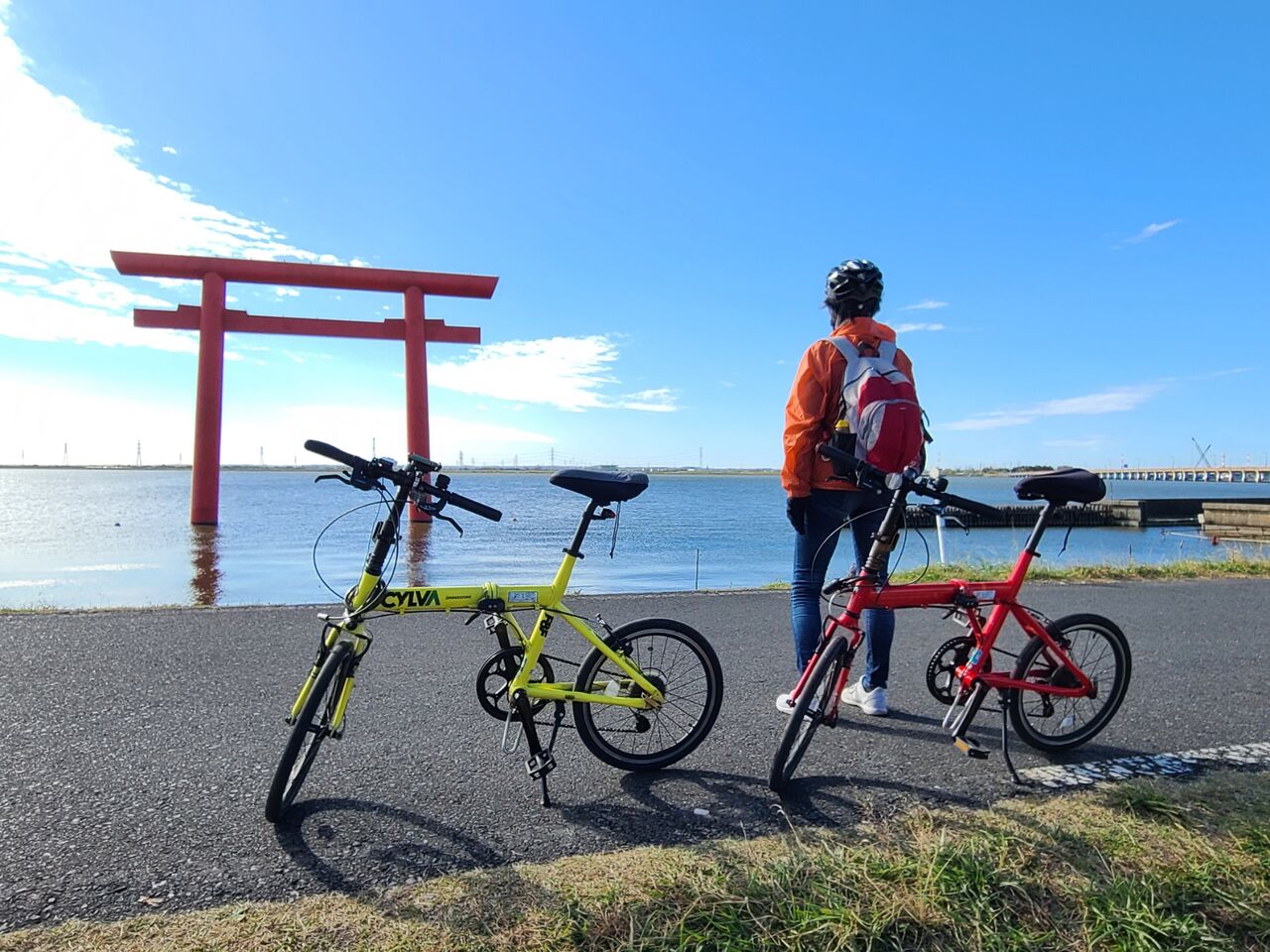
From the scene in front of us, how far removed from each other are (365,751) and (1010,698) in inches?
97.0

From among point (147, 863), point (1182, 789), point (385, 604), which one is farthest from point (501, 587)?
point (1182, 789)

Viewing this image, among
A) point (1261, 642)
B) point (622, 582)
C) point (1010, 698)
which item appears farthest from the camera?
point (622, 582)

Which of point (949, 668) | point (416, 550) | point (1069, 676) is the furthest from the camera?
point (416, 550)

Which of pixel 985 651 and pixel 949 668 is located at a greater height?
pixel 985 651

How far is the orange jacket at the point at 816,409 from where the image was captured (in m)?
2.97

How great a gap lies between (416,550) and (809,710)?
47.8 feet

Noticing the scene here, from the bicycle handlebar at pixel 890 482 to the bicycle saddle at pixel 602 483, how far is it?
2.24ft

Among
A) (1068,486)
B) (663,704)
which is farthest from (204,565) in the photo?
(1068,486)

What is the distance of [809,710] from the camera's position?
2.42 meters

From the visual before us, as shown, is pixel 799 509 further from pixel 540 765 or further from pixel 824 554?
pixel 540 765

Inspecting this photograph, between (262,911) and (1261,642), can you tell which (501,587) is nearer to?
(262,911)

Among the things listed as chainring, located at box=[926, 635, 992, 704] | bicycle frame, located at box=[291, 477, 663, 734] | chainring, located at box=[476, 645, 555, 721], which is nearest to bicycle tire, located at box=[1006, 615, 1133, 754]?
chainring, located at box=[926, 635, 992, 704]

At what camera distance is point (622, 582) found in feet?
34.8

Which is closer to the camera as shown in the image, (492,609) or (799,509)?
(492,609)
